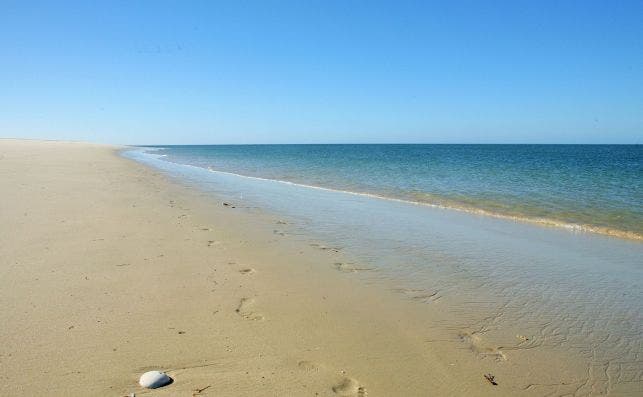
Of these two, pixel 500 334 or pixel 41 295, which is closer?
pixel 500 334

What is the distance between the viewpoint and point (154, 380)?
9.73ft

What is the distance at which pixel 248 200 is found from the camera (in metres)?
13.6

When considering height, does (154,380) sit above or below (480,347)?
above

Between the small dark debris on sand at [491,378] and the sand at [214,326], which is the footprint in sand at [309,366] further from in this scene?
the small dark debris on sand at [491,378]

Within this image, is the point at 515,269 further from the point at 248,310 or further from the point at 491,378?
the point at 248,310

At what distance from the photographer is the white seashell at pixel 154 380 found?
116 inches

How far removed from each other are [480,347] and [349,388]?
1.48 metres

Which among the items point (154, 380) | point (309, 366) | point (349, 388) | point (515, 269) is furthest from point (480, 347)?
point (515, 269)

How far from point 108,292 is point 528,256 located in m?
6.56

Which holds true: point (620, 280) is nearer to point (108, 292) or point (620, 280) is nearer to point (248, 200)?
point (108, 292)

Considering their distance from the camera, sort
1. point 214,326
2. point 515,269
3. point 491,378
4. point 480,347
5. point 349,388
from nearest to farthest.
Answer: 1. point 349,388
2. point 491,378
3. point 480,347
4. point 214,326
5. point 515,269

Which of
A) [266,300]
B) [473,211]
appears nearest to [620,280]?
[266,300]

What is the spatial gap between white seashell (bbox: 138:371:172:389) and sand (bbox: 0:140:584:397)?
0.18 feet

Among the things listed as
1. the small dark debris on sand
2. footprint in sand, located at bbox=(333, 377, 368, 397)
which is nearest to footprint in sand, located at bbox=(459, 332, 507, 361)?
the small dark debris on sand
